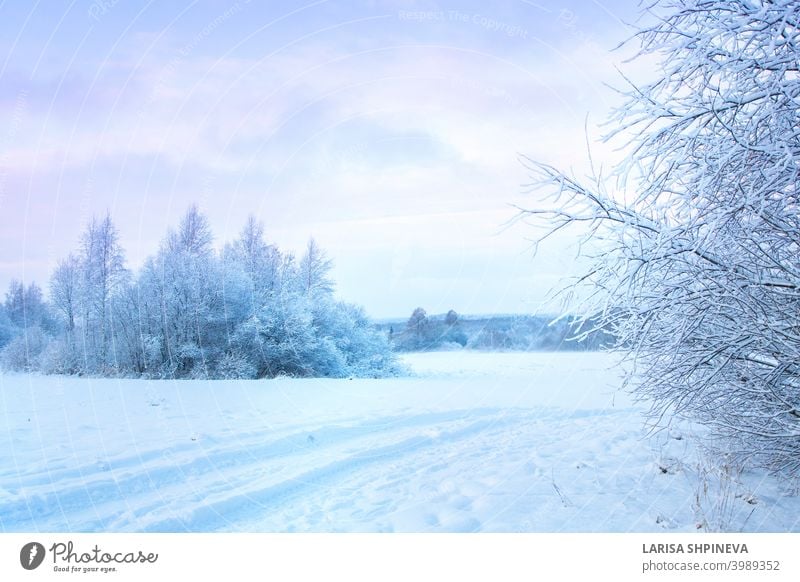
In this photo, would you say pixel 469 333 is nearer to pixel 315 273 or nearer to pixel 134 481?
pixel 315 273

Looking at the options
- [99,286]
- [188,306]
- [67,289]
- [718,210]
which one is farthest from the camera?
[188,306]

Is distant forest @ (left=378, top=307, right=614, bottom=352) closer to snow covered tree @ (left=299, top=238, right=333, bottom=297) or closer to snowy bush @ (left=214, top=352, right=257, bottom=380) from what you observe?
snow covered tree @ (left=299, top=238, right=333, bottom=297)

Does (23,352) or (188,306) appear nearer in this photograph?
(23,352)

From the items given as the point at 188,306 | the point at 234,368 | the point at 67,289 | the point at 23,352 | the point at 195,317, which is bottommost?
the point at 234,368

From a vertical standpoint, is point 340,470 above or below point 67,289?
below

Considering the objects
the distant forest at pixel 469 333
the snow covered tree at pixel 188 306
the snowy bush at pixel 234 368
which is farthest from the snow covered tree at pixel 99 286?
the distant forest at pixel 469 333

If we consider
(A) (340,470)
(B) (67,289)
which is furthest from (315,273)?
(A) (340,470)

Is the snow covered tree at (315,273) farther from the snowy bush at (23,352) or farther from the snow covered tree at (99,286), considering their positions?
the snowy bush at (23,352)

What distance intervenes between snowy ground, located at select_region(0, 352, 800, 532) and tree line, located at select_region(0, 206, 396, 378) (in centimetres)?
227

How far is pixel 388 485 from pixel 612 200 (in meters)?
3.03

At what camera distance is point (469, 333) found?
16.5 metres

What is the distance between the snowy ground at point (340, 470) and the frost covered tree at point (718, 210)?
99 cm

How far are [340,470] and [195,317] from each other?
974 centimetres

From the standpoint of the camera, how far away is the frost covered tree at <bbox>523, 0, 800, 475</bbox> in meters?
2.96
